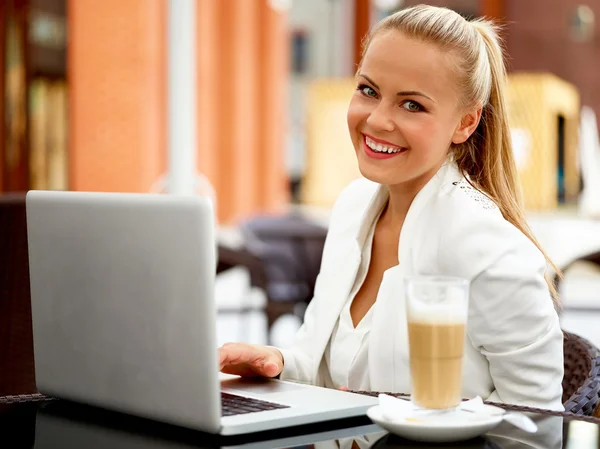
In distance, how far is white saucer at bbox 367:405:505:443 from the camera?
3.38 feet

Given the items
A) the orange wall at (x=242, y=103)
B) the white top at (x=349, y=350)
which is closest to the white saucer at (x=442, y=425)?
the white top at (x=349, y=350)

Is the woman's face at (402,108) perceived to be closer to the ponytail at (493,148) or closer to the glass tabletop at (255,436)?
the ponytail at (493,148)

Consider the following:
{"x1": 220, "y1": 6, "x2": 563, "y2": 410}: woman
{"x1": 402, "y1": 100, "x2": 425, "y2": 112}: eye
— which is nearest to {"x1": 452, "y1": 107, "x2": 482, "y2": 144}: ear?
{"x1": 220, "y1": 6, "x2": 563, "y2": 410}: woman

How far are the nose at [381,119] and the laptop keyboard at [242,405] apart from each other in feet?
1.65

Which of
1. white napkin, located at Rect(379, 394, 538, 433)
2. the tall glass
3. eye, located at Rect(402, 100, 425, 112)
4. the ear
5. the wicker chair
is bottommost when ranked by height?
the wicker chair

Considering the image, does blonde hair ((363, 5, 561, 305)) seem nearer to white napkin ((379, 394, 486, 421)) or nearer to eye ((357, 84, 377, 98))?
eye ((357, 84, 377, 98))

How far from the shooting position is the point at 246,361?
4.64 ft

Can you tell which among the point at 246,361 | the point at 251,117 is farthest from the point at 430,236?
the point at 251,117

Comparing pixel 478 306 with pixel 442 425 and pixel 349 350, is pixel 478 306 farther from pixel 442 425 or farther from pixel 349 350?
pixel 442 425

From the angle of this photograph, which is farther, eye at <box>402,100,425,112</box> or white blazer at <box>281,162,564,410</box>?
eye at <box>402,100,425,112</box>

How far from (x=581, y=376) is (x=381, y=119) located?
0.49 metres

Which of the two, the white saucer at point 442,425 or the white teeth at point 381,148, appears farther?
the white teeth at point 381,148

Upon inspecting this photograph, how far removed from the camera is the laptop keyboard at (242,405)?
114 cm

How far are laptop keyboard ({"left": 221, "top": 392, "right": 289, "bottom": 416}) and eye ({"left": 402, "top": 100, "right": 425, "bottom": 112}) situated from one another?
1.81 ft
